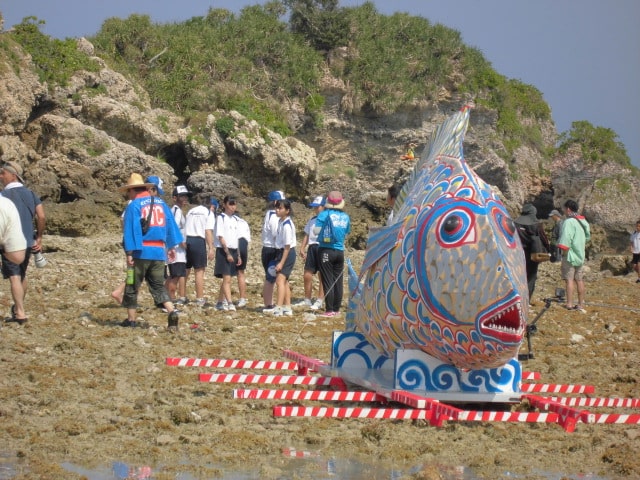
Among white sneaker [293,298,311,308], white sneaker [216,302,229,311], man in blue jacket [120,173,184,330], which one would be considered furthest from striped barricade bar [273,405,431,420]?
white sneaker [293,298,311,308]

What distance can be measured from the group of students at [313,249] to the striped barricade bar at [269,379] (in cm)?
486

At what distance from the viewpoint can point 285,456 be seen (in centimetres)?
593

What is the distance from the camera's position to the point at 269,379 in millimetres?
7402

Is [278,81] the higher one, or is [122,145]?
[278,81]

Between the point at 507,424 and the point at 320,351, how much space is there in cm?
361

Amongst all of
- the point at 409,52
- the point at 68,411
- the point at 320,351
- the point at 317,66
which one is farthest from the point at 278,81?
the point at 68,411

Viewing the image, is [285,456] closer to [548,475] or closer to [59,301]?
[548,475]

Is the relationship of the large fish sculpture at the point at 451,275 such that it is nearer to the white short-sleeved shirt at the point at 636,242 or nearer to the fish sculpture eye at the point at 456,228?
the fish sculpture eye at the point at 456,228

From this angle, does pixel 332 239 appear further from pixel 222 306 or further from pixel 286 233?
pixel 222 306

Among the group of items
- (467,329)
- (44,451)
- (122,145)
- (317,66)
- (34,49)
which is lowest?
(44,451)

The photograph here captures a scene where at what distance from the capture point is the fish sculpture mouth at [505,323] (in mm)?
6367

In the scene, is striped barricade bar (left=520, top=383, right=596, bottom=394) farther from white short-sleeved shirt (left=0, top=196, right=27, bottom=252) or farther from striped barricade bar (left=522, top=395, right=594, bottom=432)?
white short-sleeved shirt (left=0, top=196, right=27, bottom=252)

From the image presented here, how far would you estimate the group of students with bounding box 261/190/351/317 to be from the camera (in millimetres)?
12914

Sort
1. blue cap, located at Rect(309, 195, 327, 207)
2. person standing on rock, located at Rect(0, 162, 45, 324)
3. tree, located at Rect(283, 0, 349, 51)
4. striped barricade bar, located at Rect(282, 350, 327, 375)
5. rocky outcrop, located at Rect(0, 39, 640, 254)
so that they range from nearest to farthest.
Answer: striped barricade bar, located at Rect(282, 350, 327, 375), person standing on rock, located at Rect(0, 162, 45, 324), blue cap, located at Rect(309, 195, 327, 207), rocky outcrop, located at Rect(0, 39, 640, 254), tree, located at Rect(283, 0, 349, 51)
